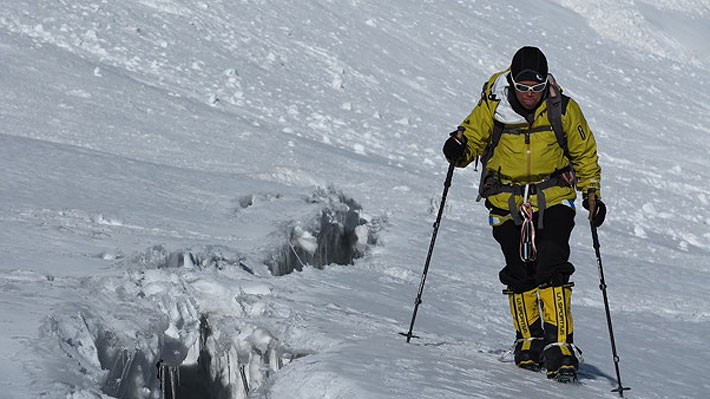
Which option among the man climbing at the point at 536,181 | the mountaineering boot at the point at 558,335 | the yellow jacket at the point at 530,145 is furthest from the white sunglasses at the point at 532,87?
the mountaineering boot at the point at 558,335

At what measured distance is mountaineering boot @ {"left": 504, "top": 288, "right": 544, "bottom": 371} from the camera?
18.7 ft

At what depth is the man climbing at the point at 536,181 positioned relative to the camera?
17.6 ft

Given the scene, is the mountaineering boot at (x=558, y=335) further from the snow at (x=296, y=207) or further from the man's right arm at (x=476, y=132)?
the man's right arm at (x=476, y=132)

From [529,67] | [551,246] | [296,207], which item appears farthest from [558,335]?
[296,207]

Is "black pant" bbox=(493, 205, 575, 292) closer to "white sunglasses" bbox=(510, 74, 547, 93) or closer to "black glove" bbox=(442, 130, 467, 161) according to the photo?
"black glove" bbox=(442, 130, 467, 161)

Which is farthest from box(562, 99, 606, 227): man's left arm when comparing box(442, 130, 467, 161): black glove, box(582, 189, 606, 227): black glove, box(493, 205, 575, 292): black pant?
box(442, 130, 467, 161): black glove

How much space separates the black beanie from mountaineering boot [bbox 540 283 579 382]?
1159 millimetres

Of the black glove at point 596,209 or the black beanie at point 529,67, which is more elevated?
the black beanie at point 529,67

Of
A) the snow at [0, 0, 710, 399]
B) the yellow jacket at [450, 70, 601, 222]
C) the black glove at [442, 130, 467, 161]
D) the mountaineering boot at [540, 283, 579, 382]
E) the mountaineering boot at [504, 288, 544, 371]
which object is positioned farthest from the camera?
the mountaineering boot at [504, 288, 544, 371]

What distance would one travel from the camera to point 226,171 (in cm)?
1133

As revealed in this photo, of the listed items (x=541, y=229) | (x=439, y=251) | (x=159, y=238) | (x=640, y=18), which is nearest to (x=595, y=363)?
(x=541, y=229)

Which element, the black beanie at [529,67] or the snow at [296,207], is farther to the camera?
the black beanie at [529,67]

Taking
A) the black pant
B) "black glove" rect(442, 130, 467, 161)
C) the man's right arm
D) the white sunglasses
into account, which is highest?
the white sunglasses

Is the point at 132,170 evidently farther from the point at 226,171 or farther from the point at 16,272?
the point at 16,272
